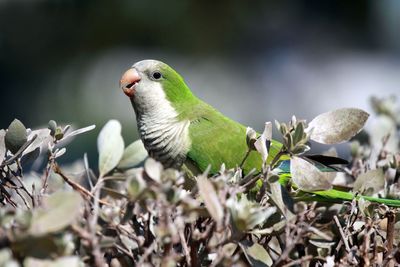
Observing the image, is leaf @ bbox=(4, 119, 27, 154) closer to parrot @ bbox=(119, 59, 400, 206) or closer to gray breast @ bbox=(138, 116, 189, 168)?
parrot @ bbox=(119, 59, 400, 206)

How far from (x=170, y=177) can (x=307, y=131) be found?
0.85 ft

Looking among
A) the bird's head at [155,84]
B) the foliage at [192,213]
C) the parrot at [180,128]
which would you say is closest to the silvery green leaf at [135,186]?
the foliage at [192,213]

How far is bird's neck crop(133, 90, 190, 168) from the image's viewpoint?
1979mm

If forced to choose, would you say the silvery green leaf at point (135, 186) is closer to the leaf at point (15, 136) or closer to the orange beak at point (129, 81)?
the leaf at point (15, 136)

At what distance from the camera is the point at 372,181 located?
1.34 metres

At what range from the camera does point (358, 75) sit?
36.3ft

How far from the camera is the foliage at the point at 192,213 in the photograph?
88cm

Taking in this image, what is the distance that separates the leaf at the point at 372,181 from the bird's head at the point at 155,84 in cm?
87

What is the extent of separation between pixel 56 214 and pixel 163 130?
1.18 metres

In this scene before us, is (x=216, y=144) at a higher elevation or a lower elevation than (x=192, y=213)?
lower

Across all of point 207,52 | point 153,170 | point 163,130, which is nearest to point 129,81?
point 163,130

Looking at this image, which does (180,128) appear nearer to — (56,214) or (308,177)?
(308,177)

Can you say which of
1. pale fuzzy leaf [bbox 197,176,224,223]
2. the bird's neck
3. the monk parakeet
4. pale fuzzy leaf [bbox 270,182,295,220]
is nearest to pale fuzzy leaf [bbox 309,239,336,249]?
pale fuzzy leaf [bbox 270,182,295,220]

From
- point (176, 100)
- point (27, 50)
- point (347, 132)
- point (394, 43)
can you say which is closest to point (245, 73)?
point (394, 43)
